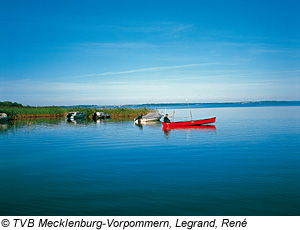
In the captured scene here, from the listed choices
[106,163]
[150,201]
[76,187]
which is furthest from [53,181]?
[150,201]

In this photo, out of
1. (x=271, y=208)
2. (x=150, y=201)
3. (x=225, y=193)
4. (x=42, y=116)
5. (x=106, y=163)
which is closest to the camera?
(x=271, y=208)

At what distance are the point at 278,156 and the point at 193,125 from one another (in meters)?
26.8

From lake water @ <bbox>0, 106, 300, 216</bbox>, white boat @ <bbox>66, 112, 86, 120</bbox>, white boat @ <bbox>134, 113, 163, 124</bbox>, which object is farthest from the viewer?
white boat @ <bbox>66, 112, 86, 120</bbox>

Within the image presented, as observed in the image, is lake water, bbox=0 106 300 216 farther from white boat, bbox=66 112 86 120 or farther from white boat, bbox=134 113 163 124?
white boat, bbox=66 112 86 120

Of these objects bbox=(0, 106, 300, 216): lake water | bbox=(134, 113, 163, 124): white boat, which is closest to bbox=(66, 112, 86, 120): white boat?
bbox=(134, 113, 163, 124): white boat

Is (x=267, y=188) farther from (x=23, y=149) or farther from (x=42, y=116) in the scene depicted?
(x=42, y=116)

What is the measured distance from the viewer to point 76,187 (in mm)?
12906

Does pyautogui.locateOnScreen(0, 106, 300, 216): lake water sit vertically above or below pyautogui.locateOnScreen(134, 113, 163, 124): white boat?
below

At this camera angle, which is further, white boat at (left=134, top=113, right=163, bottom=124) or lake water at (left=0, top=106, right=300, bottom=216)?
white boat at (left=134, top=113, right=163, bottom=124)

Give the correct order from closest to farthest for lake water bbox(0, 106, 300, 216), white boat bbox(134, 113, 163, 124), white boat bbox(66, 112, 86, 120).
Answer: lake water bbox(0, 106, 300, 216) < white boat bbox(134, 113, 163, 124) < white boat bbox(66, 112, 86, 120)

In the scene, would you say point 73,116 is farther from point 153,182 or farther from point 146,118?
point 153,182

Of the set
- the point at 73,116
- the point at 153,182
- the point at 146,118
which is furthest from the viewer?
the point at 73,116

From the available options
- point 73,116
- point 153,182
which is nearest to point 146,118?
point 73,116

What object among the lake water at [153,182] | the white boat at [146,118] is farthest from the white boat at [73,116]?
the lake water at [153,182]
